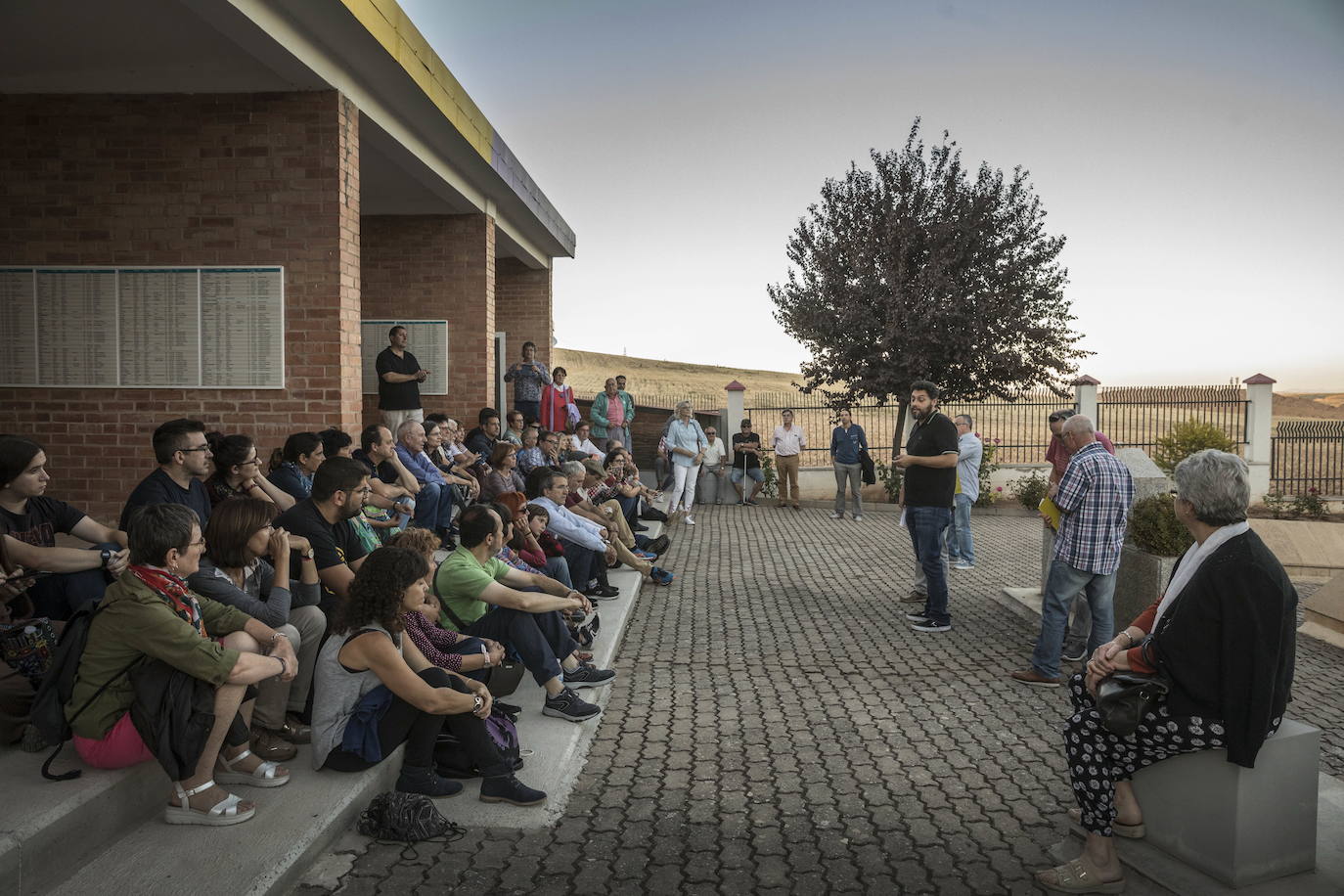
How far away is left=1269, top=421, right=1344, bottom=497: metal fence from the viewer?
18906mm

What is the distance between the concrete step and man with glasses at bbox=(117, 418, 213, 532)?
1628 millimetres

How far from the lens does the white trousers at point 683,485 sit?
1427 centimetres

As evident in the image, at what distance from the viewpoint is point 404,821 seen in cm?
366

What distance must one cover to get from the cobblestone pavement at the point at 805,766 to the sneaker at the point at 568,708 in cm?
15

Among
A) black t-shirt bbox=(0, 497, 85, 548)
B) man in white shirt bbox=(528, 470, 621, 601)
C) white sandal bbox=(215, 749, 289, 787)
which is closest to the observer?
white sandal bbox=(215, 749, 289, 787)

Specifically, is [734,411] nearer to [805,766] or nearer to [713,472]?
[713,472]

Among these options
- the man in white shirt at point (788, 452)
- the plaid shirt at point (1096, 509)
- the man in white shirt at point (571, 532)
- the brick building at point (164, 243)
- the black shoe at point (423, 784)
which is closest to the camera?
the black shoe at point (423, 784)

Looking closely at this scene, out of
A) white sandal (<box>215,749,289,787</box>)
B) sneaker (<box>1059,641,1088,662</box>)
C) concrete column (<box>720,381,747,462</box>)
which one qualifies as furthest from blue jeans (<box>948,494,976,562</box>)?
concrete column (<box>720,381,747,462</box>)

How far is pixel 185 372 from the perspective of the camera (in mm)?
7625

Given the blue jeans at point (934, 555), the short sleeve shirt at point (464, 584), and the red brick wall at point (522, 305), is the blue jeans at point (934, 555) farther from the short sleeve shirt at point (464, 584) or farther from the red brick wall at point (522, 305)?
the red brick wall at point (522, 305)

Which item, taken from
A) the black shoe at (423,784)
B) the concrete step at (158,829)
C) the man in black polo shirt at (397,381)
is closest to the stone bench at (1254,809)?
the concrete step at (158,829)

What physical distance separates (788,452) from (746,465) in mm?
955

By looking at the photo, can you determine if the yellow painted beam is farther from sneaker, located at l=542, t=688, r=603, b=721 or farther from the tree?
the tree

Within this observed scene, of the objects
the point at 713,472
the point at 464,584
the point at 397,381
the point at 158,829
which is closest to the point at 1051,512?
the point at 464,584
